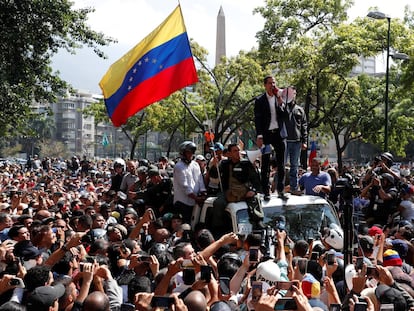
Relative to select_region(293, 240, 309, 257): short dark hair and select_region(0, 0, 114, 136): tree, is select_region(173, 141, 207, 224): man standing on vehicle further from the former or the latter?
select_region(0, 0, 114, 136): tree

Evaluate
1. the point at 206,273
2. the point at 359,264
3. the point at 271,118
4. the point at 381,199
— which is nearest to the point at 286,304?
the point at 206,273

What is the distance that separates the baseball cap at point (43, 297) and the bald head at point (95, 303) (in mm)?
289

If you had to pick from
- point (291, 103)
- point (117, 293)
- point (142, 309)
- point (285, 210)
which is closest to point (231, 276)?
point (117, 293)

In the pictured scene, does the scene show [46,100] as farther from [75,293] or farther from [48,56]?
[75,293]

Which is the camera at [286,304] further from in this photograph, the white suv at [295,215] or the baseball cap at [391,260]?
the white suv at [295,215]

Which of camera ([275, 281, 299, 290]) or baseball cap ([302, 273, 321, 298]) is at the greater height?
camera ([275, 281, 299, 290])

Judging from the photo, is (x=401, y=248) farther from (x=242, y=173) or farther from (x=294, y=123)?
(x=294, y=123)

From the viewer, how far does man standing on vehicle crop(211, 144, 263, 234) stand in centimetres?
777

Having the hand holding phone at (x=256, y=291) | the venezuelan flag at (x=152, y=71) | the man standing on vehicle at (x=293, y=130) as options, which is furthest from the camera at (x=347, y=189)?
the venezuelan flag at (x=152, y=71)

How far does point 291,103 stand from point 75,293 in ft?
15.3

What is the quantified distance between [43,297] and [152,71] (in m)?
5.90

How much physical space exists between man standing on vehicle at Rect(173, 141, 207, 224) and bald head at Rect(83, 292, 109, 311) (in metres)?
4.13

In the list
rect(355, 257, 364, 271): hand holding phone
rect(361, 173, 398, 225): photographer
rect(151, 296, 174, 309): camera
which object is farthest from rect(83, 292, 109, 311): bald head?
rect(361, 173, 398, 225): photographer

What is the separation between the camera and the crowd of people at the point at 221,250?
467cm
